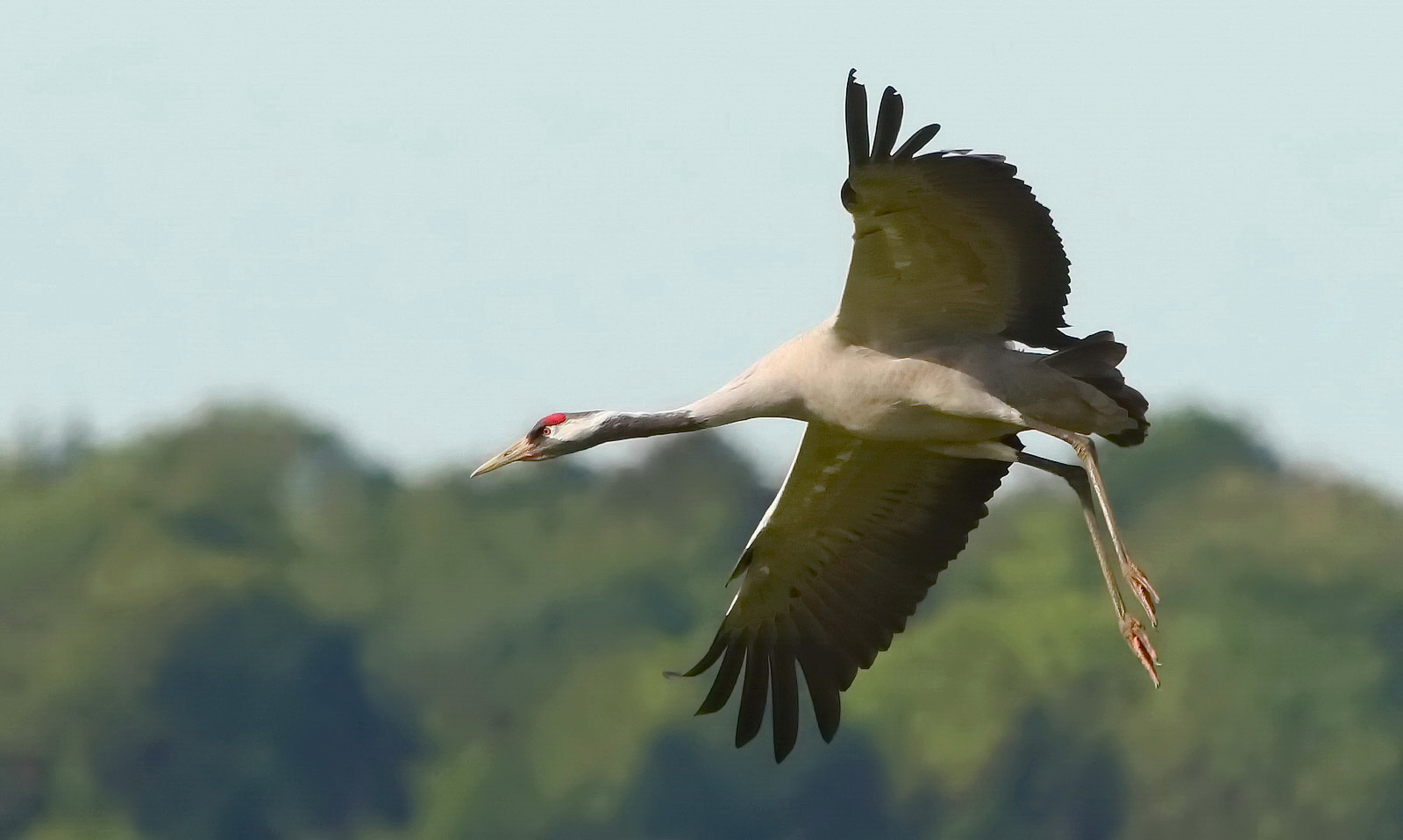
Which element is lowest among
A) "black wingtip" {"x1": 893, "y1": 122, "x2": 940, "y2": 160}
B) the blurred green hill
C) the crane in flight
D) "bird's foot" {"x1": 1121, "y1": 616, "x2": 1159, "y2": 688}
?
the blurred green hill

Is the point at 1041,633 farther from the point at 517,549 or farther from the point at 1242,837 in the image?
the point at 517,549

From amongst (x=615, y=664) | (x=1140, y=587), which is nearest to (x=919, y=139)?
(x=1140, y=587)

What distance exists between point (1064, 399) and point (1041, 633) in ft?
151

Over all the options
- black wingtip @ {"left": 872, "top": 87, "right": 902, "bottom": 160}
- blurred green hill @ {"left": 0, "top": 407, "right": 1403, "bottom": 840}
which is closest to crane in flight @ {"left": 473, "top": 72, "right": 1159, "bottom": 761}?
black wingtip @ {"left": 872, "top": 87, "right": 902, "bottom": 160}

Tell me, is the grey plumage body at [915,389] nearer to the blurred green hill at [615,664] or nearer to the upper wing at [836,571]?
the upper wing at [836,571]

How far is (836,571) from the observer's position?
13.9 meters

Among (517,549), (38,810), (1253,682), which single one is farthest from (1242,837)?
(38,810)

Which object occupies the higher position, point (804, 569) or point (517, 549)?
point (804, 569)

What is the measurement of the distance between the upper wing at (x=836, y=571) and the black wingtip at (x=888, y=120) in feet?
7.77

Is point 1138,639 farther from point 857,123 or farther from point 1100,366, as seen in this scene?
point 857,123

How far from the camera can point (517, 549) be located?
A: 2613 inches

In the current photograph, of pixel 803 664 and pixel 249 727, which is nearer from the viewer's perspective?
pixel 803 664

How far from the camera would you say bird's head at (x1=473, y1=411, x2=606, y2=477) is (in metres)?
13.0

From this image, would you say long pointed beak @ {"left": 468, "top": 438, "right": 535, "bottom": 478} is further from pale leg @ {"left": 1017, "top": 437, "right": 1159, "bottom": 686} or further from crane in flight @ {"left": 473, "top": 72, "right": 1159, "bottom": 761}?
pale leg @ {"left": 1017, "top": 437, "right": 1159, "bottom": 686}
